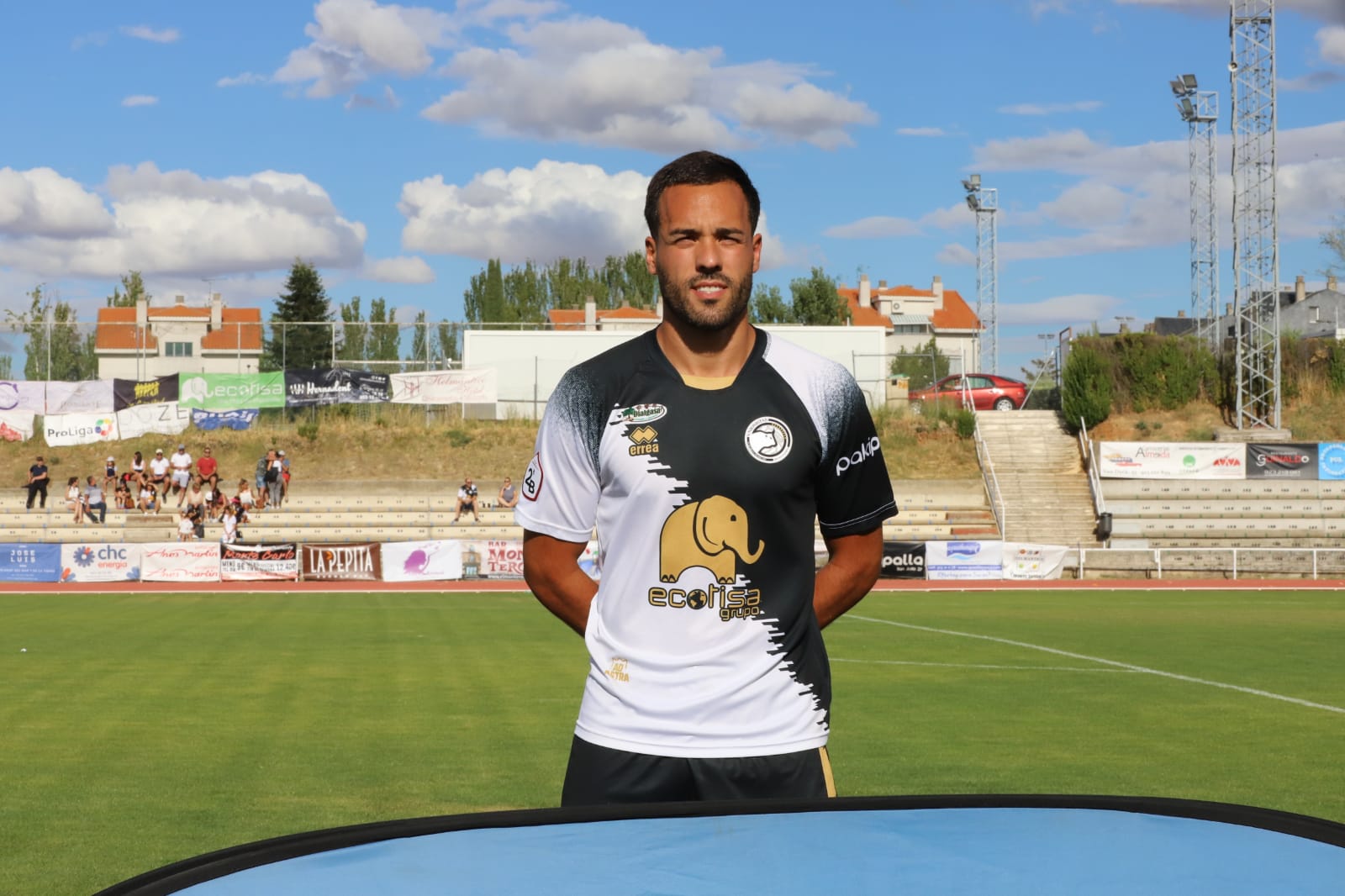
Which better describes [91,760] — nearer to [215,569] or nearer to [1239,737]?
[1239,737]

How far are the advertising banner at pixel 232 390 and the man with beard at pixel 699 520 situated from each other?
45.3 meters

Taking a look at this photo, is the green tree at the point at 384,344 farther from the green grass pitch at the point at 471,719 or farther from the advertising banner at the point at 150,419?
the green grass pitch at the point at 471,719

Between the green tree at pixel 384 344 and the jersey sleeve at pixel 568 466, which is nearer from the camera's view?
the jersey sleeve at pixel 568 466

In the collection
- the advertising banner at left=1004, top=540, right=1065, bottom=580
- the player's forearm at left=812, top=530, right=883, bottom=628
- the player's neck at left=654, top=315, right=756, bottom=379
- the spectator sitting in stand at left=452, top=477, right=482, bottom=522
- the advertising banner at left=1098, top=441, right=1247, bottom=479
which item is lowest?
the advertising banner at left=1004, top=540, right=1065, bottom=580

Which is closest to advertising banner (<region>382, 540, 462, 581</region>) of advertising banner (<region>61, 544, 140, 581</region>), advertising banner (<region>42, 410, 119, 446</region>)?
advertising banner (<region>61, 544, 140, 581</region>)

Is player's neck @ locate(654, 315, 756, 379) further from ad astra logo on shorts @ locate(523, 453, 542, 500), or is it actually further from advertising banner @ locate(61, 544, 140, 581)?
→ advertising banner @ locate(61, 544, 140, 581)

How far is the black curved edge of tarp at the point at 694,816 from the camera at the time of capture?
7.34ft

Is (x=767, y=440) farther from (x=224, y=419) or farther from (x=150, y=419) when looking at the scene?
(x=150, y=419)

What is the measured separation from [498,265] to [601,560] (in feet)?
347

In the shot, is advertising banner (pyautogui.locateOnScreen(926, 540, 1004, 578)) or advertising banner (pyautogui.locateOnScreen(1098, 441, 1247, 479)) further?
advertising banner (pyautogui.locateOnScreen(1098, 441, 1247, 479))

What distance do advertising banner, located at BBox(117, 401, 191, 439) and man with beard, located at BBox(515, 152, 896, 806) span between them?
150 feet

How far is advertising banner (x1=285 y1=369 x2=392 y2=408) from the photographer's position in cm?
4697

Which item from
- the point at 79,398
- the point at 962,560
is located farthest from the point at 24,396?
the point at 962,560

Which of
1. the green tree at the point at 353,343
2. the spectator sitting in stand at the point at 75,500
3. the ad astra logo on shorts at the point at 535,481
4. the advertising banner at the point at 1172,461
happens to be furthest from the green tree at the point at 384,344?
the ad astra logo on shorts at the point at 535,481
